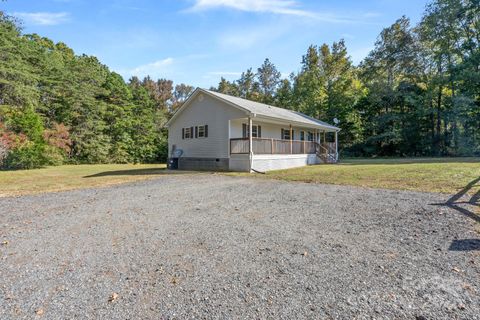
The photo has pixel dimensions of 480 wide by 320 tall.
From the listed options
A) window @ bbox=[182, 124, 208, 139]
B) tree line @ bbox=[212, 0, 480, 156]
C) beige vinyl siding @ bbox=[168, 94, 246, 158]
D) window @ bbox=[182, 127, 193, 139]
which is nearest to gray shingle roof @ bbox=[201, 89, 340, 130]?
beige vinyl siding @ bbox=[168, 94, 246, 158]

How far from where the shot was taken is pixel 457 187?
25.8 ft

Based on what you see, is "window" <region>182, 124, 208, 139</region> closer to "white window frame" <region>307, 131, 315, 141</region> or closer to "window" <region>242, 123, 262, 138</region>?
"window" <region>242, 123, 262, 138</region>

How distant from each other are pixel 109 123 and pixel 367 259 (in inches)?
1226

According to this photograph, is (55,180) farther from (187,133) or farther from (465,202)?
(465,202)

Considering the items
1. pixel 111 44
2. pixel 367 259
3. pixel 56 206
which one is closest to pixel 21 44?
pixel 111 44

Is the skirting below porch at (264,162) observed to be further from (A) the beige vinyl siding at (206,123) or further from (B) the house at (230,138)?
(A) the beige vinyl siding at (206,123)

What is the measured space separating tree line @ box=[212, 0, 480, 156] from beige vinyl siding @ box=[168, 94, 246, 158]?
19296 mm

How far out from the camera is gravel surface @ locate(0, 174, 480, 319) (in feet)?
7.90

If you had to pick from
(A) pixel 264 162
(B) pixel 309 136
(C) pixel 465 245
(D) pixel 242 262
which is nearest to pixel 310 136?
(B) pixel 309 136

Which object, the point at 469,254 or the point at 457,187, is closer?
the point at 469,254

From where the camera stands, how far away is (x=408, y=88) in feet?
90.2

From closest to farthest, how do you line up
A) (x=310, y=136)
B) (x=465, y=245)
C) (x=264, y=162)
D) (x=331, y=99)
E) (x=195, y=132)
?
(x=465, y=245) < (x=264, y=162) < (x=195, y=132) < (x=310, y=136) < (x=331, y=99)

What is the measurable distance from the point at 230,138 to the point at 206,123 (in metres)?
2.43

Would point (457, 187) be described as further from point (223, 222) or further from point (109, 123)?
point (109, 123)
